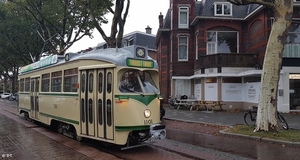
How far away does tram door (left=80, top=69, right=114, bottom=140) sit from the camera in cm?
806

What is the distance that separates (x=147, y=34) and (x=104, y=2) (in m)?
29.2

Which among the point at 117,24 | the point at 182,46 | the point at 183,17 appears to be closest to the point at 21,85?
the point at 117,24

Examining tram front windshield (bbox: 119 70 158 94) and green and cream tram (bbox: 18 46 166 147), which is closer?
green and cream tram (bbox: 18 46 166 147)

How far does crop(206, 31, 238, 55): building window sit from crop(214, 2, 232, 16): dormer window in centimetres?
171

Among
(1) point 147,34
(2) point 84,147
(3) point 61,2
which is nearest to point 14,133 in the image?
(2) point 84,147

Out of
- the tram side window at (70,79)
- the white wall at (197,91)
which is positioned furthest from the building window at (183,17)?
the tram side window at (70,79)

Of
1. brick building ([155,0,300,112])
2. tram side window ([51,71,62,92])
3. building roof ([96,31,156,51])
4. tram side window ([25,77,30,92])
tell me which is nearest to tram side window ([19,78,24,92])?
tram side window ([25,77,30,92])

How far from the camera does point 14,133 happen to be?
11805 millimetres

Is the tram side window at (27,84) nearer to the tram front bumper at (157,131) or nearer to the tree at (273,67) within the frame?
the tram front bumper at (157,131)

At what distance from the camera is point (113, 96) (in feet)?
25.9

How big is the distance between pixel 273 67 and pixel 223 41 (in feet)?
48.2

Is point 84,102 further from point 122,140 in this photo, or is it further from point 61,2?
point 61,2

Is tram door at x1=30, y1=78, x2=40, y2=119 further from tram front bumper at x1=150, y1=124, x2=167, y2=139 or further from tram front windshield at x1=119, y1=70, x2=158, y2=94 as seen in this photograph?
tram front bumper at x1=150, y1=124, x2=167, y2=139

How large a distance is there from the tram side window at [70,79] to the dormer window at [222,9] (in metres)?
17.9
